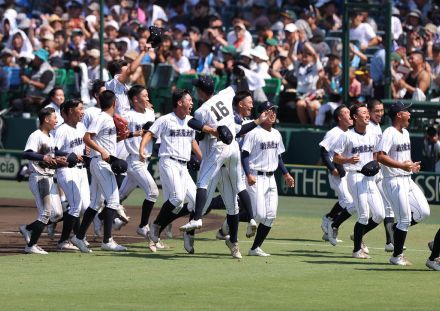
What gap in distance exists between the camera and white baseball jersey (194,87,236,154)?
14648 millimetres

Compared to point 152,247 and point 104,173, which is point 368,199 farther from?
point 104,173

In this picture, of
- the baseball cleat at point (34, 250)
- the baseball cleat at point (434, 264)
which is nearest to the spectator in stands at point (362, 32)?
the baseball cleat at point (34, 250)

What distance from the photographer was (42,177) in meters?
15.1

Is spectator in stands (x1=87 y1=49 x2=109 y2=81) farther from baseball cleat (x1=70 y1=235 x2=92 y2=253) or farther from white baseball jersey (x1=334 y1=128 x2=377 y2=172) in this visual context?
white baseball jersey (x1=334 y1=128 x2=377 y2=172)

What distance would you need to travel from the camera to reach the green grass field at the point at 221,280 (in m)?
11.5

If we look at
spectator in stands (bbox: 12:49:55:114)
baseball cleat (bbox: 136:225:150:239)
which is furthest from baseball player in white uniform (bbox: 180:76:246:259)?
spectator in stands (bbox: 12:49:55:114)

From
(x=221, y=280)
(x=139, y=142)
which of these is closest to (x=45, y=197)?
(x=139, y=142)

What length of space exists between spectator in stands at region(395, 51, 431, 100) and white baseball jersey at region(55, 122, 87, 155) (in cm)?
857

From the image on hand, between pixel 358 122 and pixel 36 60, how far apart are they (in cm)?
1218

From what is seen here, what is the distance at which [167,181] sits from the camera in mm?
15266

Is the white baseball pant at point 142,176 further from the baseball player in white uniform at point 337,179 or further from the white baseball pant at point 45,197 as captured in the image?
the baseball player in white uniform at point 337,179

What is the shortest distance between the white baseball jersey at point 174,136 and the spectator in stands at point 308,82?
339 inches

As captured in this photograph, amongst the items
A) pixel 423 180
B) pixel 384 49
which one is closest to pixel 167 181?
pixel 423 180

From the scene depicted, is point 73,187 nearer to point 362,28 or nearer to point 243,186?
point 243,186
